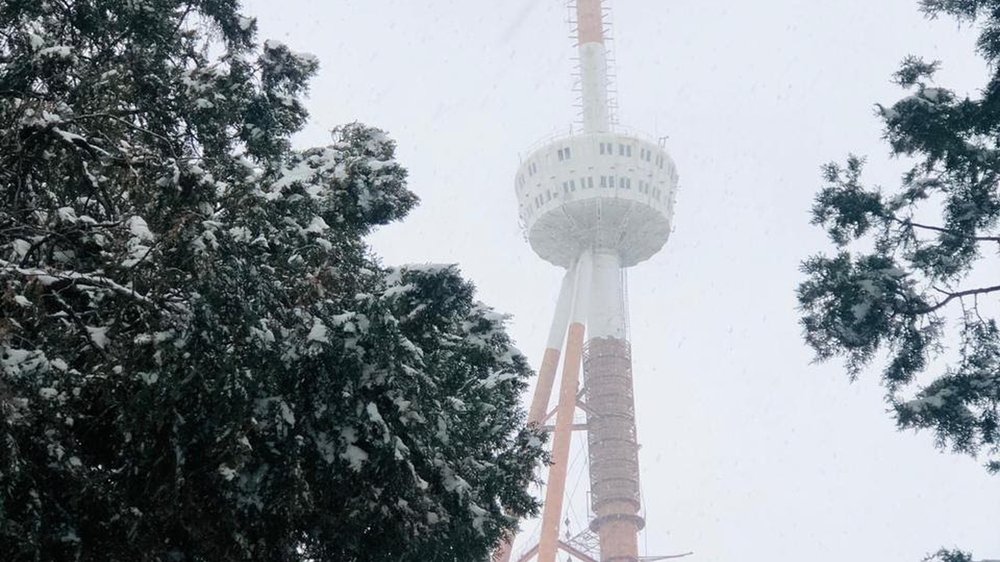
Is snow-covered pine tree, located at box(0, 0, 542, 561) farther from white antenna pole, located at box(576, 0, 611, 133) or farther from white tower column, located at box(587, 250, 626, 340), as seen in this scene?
white antenna pole, located at box(576, 0, 611, 133)

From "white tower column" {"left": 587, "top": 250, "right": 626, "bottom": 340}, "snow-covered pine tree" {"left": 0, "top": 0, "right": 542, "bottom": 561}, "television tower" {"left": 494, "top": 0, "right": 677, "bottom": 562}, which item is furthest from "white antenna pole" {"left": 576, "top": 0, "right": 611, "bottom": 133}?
"snow-covered pine tree" {"left": 0, "top": 0, "right": 542, "bottom": 561}

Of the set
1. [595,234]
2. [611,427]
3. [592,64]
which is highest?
[592,64]

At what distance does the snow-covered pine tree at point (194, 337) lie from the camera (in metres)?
10.1

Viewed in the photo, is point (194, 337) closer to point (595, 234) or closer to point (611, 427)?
point (611, 427)

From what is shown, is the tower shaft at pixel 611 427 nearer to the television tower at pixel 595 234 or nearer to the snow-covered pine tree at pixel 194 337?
the television tower at pixel 595 234

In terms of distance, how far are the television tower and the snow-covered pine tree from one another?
6307cm

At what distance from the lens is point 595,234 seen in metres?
87.3

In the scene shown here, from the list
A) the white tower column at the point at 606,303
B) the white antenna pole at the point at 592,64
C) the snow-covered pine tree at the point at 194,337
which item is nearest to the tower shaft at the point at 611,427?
the white tower column at the point at 606,303

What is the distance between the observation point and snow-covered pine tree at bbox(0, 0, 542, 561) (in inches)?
398

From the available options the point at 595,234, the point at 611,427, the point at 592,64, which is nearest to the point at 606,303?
the point at 595,234

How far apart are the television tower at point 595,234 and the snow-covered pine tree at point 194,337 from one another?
63066 millimetres

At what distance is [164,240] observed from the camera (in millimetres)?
9898

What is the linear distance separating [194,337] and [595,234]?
77.9 m

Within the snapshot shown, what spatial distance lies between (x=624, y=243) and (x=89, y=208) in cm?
7829
